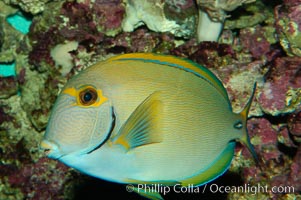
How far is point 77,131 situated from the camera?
1.73 m

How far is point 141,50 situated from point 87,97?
215cm

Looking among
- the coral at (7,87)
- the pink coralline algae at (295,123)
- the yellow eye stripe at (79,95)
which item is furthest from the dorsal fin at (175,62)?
the coral at (7,87)

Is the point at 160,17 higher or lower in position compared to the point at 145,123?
higher

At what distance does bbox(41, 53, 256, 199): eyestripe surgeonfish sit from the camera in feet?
5.70

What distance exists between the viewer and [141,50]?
151 inches

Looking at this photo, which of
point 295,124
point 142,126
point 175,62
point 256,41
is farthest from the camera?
point 256,41

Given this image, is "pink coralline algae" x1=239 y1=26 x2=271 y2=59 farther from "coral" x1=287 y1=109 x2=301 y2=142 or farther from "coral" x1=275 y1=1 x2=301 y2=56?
"coral" x1=287 y1=109 x2=301 y2=142

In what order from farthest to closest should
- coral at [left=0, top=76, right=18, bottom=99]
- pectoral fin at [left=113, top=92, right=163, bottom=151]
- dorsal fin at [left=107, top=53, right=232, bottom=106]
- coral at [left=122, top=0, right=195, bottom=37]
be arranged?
1. coral at [left=0, top=76, right=18, bottom=99]
2. coral at [left=122, top=0, right=195, bottom=37]
3. dorsal fin at [left=107, top=53, right=232, bottom=106]
4. pectoral fin at [left=113, top=92, right=163, bottom=151]

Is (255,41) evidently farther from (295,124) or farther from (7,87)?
(7,87)

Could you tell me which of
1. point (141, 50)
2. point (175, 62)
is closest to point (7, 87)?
point (141, 50)

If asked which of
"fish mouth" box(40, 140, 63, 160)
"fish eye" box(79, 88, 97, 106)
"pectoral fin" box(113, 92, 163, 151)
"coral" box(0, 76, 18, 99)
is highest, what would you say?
"coral" box(0, 76, 18, 99)

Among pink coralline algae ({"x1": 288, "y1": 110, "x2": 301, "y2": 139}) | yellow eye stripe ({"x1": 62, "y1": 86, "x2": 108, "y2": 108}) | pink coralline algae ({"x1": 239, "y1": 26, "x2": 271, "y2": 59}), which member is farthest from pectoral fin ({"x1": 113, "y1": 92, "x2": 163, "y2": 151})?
pink coralline algae ({"x1": 239, "y1": 26, "x2": 271, "y2": 59})

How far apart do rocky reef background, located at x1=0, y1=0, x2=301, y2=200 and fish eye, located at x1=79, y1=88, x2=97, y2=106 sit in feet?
6.27

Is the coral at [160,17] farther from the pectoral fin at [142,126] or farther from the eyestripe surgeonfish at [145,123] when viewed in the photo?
the pectoral fin at [142,126]
